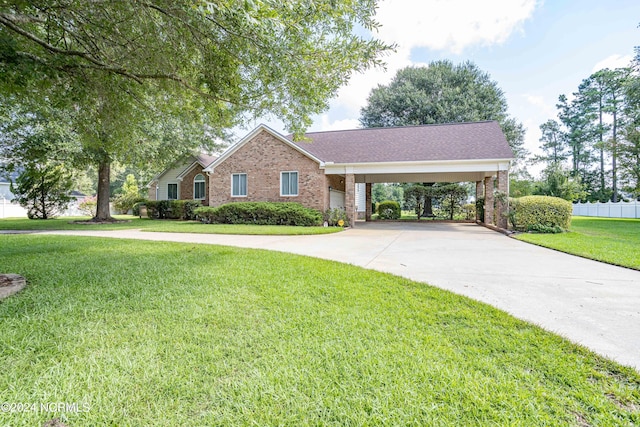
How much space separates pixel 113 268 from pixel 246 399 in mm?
4497

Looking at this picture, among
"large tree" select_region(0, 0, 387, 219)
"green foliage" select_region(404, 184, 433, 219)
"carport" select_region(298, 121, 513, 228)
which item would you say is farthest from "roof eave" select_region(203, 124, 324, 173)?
"green foliage" select_region(404, 184, 433, 219)

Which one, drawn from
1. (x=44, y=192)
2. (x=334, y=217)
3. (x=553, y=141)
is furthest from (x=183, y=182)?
(x=553, y=141)

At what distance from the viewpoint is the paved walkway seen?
2.84 metres

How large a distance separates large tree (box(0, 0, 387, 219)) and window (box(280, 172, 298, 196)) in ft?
31.6

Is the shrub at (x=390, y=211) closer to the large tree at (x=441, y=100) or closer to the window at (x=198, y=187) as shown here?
the large tree at (x=441, y=100)

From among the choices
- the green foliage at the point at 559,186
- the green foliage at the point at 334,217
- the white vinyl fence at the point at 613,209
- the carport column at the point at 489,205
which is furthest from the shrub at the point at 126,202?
the white vinyl fence at the point at 613,209

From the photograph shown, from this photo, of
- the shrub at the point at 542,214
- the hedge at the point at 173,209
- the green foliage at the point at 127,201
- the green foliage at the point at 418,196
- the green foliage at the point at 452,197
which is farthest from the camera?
the green foliage at the point at 127,201

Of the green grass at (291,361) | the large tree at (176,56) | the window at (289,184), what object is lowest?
the green grass at (291,361)

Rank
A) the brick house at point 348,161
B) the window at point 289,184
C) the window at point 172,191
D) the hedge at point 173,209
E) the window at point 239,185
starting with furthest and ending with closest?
the window at point 172,191
the hedge at point 173,209
the window at point 239,185
the window at point 289,184
the brick house at point 348,161

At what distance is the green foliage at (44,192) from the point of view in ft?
62.6

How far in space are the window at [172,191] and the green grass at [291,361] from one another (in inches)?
804

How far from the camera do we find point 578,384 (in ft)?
6.63

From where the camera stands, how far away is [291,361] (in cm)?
226

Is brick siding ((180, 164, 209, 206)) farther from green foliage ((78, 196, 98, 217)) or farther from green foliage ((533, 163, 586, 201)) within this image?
green foliage ((533, 163, 586, 201))
